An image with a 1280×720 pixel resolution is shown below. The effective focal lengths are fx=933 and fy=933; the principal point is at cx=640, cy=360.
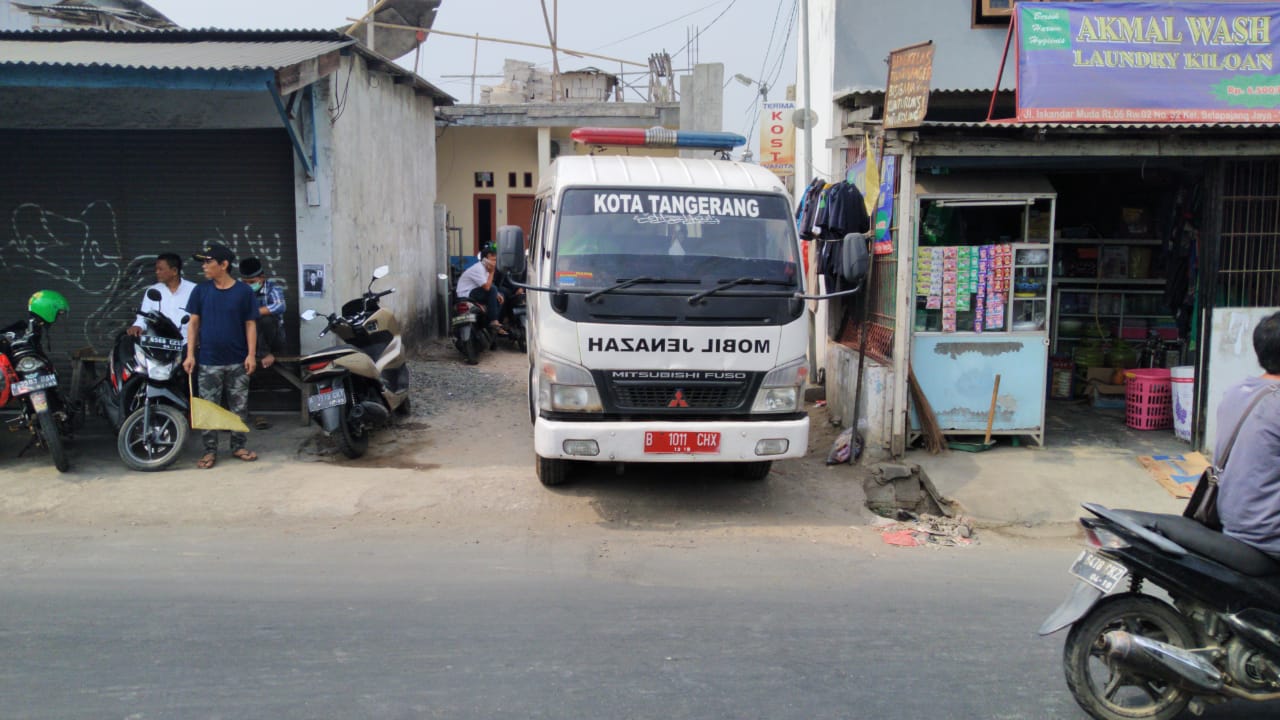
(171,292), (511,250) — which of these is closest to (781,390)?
(511,250)

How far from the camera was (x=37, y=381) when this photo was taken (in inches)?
283

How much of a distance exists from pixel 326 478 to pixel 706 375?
321cm

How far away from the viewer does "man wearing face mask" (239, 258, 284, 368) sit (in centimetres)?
862

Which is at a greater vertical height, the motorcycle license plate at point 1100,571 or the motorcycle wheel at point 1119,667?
the motorcycle license plate at point 1100,571

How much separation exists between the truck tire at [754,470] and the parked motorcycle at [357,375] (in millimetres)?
3081

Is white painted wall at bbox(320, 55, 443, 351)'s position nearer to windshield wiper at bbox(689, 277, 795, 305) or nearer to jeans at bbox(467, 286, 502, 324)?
jeans at bbox(467, 286, 502, 324)

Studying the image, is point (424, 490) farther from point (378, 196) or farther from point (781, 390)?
point (378, 196)

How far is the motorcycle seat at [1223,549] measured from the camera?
3479 millimetres

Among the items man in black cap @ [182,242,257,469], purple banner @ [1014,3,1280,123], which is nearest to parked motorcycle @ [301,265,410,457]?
man in black cap @ [182,242,257,469]

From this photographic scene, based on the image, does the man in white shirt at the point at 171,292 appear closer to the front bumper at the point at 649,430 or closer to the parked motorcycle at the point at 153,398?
the parked motorcycle at the point at 153,398

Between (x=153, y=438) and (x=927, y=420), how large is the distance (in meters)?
6.38

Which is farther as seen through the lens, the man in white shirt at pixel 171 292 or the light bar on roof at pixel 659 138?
the light bar on roof at pixel 659 138

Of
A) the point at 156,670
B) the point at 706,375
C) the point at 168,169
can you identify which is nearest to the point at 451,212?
the point at 168,169

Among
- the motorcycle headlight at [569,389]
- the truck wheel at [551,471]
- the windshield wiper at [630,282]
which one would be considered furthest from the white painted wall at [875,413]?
the motorcycle headlight at [569,389]
